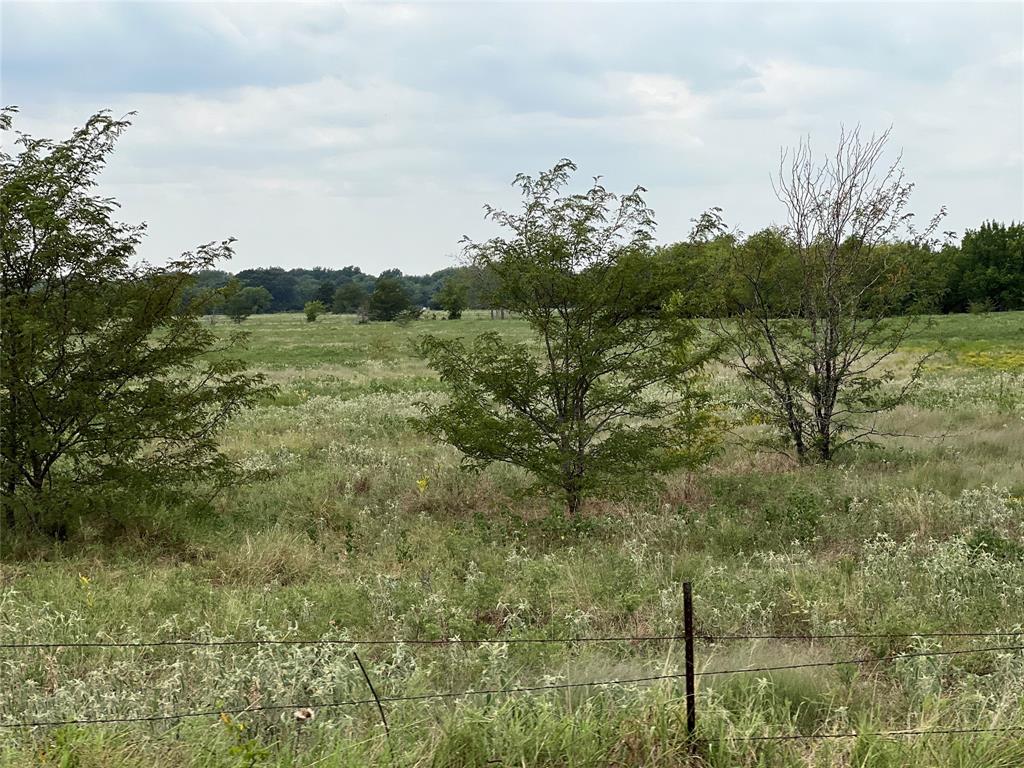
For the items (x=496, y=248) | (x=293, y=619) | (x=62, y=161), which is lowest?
(x=293, y=619)

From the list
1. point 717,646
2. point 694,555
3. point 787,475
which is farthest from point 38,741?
point 787,475

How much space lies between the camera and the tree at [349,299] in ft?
356

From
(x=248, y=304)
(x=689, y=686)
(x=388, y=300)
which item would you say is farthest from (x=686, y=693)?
(x=248, y=304)

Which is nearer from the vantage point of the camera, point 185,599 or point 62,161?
point 185,599

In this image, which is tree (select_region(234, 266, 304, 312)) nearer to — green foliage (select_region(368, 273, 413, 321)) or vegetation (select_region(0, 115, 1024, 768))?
green foliage (select_region(368, 273, 413, 321))

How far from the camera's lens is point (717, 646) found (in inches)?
212

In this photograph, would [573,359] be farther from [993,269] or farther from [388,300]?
[388,300]

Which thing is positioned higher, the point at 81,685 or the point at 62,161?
the point at 62,161

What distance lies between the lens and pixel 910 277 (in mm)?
12109

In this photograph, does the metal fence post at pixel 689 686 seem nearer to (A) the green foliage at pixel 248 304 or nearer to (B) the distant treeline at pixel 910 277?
(B) the distant treeline at pixel 910 277

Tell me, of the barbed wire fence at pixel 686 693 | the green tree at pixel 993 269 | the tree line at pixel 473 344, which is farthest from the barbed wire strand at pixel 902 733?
the green tree at pixel 993 269

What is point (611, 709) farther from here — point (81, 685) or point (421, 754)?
point (81, 685)

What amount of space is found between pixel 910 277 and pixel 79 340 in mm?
11767

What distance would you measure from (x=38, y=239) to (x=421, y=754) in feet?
23.8
